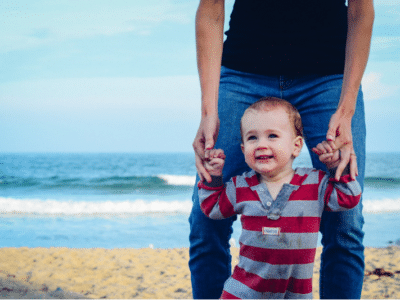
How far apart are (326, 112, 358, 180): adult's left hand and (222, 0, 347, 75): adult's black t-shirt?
31 cm

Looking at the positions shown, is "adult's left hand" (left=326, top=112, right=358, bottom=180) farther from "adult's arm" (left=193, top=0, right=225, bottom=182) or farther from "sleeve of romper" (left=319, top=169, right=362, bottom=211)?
"adult's arm" (left=193, top=0, right=225, bottom=182)

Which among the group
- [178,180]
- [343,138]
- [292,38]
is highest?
[292,38]

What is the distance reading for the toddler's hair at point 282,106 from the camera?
158 cm

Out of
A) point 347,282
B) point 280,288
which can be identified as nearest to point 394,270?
point 347,282

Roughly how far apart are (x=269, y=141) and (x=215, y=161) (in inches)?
9.7

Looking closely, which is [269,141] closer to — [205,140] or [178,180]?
[205,140]

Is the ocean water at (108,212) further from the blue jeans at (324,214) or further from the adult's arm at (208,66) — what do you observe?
the adult's arm at (208,66)

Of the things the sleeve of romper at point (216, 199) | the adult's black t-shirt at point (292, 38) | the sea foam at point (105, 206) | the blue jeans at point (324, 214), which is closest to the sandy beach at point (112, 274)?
the blue jeans at point (324, 214)

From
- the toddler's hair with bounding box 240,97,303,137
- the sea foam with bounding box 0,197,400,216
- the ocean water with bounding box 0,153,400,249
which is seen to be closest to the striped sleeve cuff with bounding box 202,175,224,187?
the toddler's hair with bounding box 240,97,303,137

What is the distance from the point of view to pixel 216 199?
5.26ft

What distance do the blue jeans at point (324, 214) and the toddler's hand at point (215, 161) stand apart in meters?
0.13

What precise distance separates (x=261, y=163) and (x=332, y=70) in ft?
1.87

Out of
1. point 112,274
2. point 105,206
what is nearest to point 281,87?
point 112,274

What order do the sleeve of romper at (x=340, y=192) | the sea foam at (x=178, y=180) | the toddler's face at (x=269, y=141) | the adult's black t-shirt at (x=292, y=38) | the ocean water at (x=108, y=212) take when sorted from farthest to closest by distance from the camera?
the sea foam at (x=178, y=180) < the ocean water at (x=108, y=212) < the adult's black t-shirt at (x=292, y=38) < the toddler's face at (x=269, y=141) < the sleeve of romper at (x=340, y=192)
